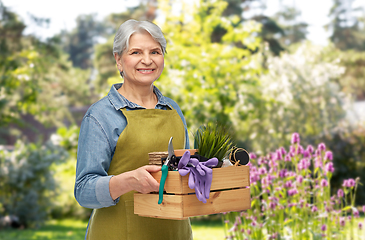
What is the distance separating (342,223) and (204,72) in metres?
4.20

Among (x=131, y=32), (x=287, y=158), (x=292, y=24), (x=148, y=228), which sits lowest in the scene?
(x=148, y=228)

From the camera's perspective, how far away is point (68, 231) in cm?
764

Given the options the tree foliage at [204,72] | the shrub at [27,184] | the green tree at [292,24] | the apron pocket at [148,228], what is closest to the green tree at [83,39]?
the green tree at [292,24]

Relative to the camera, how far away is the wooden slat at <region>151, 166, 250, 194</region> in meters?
1.29

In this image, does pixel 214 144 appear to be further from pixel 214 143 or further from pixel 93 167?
pixel 93 167

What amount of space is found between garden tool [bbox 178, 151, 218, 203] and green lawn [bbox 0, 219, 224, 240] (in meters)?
5.78

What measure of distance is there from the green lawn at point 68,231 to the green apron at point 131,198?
5.48m

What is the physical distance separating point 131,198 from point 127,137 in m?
0.24

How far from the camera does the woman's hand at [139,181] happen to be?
1.29 meters

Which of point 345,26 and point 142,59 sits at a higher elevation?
point 345,26

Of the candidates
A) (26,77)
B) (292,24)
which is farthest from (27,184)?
(292,24)

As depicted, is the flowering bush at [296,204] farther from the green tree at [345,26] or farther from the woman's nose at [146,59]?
the green tree at [345,26]

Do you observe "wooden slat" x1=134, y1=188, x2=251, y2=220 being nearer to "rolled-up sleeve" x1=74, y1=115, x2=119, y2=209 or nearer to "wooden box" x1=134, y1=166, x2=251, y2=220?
"wooden box" x1=134, y1=166, x2=251, y2=220

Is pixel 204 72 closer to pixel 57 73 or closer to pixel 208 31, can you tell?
pixel 208 31
